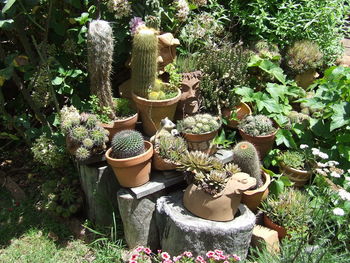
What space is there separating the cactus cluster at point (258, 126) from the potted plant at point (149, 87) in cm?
74

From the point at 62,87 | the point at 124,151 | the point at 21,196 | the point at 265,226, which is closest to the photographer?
the point at 124,151

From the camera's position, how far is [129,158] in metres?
3.33

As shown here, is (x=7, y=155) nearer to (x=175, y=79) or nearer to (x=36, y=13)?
(x=36, y=13)

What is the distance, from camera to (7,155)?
4.80 metres

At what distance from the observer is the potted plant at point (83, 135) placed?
3422mm

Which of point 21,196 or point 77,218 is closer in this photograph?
point 77,218

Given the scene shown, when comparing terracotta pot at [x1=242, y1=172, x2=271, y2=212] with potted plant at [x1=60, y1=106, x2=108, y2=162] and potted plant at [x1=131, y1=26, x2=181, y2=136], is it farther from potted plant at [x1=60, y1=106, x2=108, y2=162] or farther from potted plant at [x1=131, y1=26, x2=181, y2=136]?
potted plant at [x1=60, y1=106, x2=108, y2=162]

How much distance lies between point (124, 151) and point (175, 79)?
1002 millimetres

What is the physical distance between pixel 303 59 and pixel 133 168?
2.55m

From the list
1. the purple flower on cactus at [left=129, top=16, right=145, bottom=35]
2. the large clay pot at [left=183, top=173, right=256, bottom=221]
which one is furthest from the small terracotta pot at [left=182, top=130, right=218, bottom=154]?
the purple flower on cactus at [left=129, top=16, right=145, bottom=35]

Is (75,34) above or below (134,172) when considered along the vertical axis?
above

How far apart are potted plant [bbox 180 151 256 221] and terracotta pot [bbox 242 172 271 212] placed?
0.32 m

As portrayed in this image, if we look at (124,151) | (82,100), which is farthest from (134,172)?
(82,100)

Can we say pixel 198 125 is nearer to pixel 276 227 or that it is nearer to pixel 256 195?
pixel 256 195
